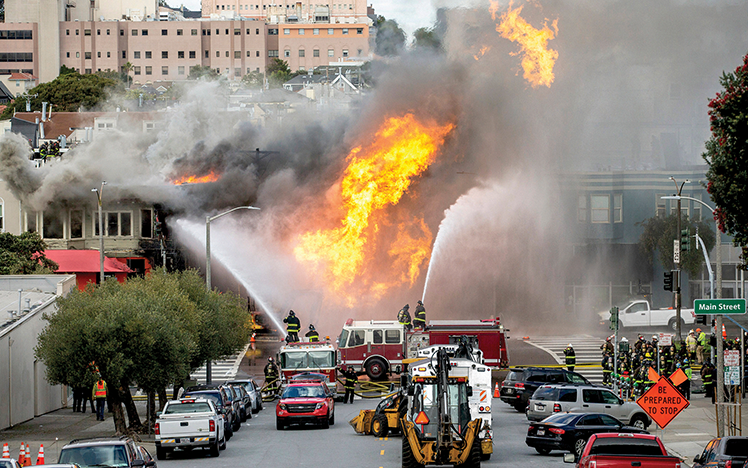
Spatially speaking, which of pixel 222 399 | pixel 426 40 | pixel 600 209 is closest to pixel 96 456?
pixel 222 399

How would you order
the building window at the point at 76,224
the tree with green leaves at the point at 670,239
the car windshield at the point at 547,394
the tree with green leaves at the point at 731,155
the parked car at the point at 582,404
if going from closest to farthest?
the tree with green leaves at the point at 731,155 < the parked car at the point at 582,404 < the car windshield at the point at 547,394 < the tree with green leaves at the point at 670,239 < the building window at the point at 76,224

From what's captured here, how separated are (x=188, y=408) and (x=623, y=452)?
39.0ft

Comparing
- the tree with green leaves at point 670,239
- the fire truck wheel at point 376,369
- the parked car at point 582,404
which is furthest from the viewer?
the tree with green leaves at point 670,239

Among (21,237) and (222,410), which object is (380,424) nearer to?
(222,410)

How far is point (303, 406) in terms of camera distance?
94.0 feet

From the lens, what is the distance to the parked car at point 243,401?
31.1 meters

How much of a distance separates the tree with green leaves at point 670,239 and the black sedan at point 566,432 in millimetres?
Result: 39911

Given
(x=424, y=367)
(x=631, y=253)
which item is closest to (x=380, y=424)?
(x=424, y=367)

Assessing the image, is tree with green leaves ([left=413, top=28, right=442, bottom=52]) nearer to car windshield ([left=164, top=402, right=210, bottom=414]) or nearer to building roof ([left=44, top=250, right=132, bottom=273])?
building roof ([left=44, top=250, right=132, bottom=273])

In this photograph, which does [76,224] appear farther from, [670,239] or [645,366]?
[645,366]

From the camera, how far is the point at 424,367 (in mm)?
20812

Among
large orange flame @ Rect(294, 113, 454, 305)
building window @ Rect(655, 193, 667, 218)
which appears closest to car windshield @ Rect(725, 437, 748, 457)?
large orange flame @ Rect(294, 113, 454, 305)

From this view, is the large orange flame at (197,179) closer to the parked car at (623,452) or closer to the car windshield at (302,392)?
the car windshield at (302,392)

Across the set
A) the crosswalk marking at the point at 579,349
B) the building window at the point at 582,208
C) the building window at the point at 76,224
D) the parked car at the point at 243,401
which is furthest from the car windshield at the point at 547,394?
the building window at the point at 76,224
